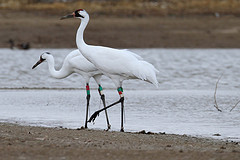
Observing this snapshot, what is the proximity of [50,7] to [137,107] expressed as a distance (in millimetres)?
18473

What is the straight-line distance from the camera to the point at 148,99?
12500 mm

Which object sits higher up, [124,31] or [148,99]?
[148,99]

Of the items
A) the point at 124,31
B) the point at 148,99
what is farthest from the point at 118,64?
the point at 124,31

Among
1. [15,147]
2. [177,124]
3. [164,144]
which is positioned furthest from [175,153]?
[177,124]

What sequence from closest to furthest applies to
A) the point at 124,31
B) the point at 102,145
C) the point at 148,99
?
1. the point at 102,145
2. the point at 148,99
3. the point at 124,31

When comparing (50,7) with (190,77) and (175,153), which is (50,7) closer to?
(190,77)

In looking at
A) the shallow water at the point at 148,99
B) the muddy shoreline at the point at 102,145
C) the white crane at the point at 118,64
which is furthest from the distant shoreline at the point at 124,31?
the muddy shoreline at the point at 102,145

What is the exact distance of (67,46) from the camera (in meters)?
23.3

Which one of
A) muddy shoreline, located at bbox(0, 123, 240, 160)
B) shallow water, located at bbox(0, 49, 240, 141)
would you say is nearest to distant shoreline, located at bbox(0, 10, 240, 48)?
shallow water, located at bbox(0, 49, 240, 141)

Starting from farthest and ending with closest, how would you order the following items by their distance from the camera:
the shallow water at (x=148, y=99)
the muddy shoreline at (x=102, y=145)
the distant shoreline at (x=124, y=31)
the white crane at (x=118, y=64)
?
the distant shoreline at (x=124, y=31) < the shallow water at (x=148, y=99) < the white crane at (x=118, y=64) < the muddy shoreline at (x=102, y=145)

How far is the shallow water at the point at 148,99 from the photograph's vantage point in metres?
9.61

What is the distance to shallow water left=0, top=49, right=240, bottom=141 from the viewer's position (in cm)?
961

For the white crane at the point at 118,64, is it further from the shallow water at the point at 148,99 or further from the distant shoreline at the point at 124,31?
the distant shoreline at the point at 124,31

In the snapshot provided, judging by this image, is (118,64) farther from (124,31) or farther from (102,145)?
(124,31)
